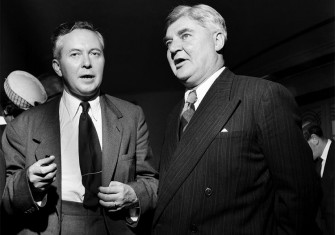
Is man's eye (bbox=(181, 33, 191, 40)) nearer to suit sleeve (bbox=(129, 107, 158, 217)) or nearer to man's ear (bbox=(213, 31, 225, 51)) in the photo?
man's ear (bbox=(213, 31, 225, 51))

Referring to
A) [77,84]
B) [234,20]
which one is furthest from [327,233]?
[234,20]

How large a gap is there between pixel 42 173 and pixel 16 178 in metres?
0.20

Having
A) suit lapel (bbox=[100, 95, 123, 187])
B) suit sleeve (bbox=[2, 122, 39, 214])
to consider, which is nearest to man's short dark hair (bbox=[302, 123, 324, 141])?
suit lapel (bbox=[100, 95, 123, 187])

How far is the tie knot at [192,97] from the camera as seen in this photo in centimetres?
188

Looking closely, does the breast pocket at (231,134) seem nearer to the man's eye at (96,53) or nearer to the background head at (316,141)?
the man's eye at (96,53)

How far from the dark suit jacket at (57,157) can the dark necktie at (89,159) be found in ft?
0.11

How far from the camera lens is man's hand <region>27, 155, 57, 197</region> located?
1.56 m

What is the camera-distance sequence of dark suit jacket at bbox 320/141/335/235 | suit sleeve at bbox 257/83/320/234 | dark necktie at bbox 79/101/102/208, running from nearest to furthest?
1. suit sleeve at bbox 257/83/320/234
2. dark necktie at bbox 79/101/102/208
3. dark suit jacket at bbox 320/141/335/235

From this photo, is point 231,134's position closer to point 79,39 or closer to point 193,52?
point 193,52

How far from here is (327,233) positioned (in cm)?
351

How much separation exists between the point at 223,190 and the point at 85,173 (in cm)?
59

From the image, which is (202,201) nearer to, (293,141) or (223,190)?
(223,190)

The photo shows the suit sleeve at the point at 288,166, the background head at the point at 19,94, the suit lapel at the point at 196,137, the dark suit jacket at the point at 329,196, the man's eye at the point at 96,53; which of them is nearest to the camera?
the suit sleeve at the point at 288,166

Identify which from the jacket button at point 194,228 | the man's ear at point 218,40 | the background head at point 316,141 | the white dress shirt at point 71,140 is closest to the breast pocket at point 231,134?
the jacket button at point 194,228
